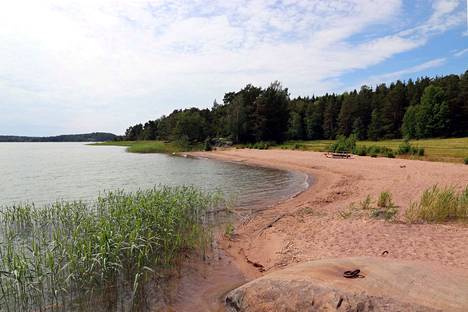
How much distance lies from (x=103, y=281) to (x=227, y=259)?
3.64 m

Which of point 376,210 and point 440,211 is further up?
point 440,211

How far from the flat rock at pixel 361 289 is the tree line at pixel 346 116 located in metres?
63.1

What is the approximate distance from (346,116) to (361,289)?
76557mm

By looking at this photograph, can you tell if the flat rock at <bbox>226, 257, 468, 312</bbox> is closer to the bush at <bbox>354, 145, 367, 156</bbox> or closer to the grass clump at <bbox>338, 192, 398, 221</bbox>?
the grass clump at <bbox>338, 192, 398, 221</bbox>

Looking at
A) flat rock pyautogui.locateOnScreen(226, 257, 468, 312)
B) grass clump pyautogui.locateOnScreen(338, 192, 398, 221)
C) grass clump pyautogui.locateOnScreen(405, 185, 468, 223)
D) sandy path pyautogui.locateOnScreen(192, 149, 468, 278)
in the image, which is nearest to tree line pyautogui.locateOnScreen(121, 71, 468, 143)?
sandy path pyautogui.locateOnScreen(192, 149, 468, 278)

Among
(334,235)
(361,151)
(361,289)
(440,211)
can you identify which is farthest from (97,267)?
(361,151)

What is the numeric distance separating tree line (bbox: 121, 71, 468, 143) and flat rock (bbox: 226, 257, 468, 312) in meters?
63.1

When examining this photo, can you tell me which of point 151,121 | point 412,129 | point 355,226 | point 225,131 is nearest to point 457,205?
point 355,226

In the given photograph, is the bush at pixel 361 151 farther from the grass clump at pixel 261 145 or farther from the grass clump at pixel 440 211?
the grass clump at pixel 440 211

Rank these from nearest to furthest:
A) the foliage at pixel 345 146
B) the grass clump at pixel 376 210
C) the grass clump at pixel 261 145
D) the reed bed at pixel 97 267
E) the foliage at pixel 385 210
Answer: the reed bed at pixel 97 267 → the foliage at pixel 385 210 → the grass clump at pixel 376 210 → the foliage at pixel 345 146 → the grass clump at pixel 261 145

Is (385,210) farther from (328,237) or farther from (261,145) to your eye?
(261,145)

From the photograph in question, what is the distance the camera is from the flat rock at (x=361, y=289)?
3.96 m

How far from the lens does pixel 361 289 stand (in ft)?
13.9

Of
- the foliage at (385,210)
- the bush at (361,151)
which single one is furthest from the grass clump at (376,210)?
the bush at (361,151)
